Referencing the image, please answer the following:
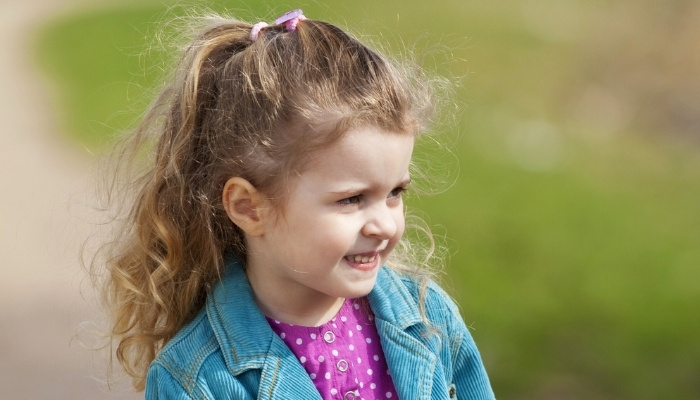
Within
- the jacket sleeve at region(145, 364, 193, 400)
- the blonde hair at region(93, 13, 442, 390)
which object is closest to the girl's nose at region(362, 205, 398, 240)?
the blonde hair at region(93, 13, 442, 390)

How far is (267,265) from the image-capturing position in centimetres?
254

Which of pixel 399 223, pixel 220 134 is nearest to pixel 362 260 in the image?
pixel 399 223

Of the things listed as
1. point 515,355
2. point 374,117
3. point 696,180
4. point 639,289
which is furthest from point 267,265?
point 696,180

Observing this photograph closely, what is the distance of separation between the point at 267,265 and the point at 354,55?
502 millimetres

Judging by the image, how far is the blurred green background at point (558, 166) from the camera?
4180 mm

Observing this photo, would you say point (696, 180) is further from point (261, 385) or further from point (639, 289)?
point (261, 385)

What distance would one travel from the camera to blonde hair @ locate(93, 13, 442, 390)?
2.40 meters

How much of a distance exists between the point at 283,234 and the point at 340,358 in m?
0.31

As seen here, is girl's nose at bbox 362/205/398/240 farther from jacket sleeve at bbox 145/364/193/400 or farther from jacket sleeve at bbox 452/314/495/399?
jacket sleeve at bbox 145/364/193/400

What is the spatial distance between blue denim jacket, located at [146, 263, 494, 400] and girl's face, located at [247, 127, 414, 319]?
0.54 ft

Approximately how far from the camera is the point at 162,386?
7.95ft

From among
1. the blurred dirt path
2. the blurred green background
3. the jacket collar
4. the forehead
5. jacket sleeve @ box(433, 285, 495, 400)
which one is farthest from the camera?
the blurred dirt path

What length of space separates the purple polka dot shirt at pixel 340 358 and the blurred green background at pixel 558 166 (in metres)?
0.70

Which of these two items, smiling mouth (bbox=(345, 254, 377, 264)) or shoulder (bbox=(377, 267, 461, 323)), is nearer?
smiling mouth (bbox=(345, 254, 377, 264))
